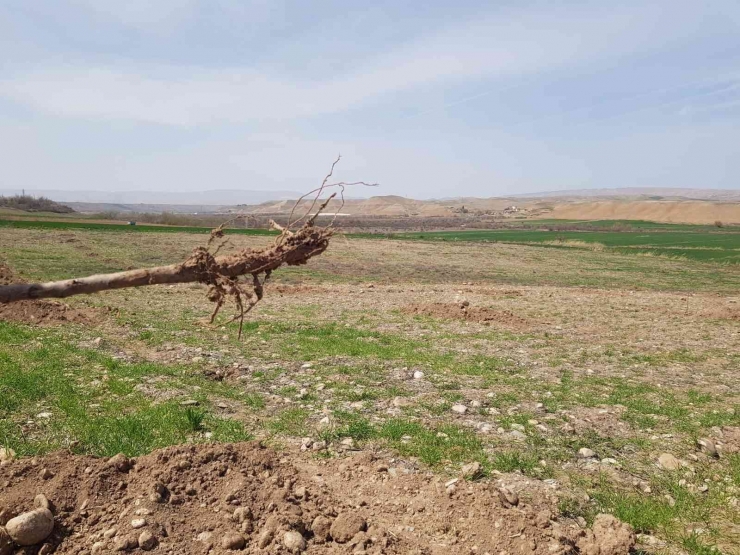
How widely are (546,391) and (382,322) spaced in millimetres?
7257

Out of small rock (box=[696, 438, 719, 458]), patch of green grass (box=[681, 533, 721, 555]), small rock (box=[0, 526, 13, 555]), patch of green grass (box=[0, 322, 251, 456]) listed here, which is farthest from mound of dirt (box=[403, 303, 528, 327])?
small rock (box=[0, 526, 13, 555])

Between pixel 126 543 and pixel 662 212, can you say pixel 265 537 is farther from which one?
pixel 662 212

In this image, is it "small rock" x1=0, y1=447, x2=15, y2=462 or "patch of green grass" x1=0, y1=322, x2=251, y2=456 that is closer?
"small rock" x1=0, y1=447, x2=15, y2=462

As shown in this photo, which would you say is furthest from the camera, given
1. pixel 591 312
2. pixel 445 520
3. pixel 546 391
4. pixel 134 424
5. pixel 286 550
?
pixel 591 312

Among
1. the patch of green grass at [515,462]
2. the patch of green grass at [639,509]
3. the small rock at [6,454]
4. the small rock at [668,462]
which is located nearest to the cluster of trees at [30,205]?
the small rock at [6,454]

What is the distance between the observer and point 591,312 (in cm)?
1995

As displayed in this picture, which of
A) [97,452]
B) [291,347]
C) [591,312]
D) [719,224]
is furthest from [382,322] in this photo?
[719,224]

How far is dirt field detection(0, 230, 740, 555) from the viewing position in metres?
4.74

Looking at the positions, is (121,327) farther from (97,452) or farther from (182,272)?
(182,272)

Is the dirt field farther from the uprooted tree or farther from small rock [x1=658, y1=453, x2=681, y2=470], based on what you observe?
the uprooted tree

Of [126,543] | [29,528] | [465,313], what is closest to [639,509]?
[126,543]

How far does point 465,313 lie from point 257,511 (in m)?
13.1

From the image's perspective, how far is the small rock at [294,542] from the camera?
171 inches

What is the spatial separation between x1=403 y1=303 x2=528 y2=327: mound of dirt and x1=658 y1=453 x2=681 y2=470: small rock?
9545mm
